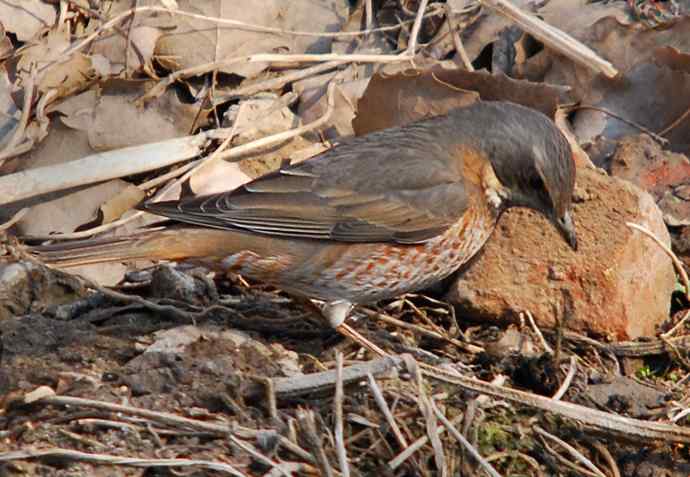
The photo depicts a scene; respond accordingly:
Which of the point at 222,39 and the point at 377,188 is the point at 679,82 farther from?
the point at 222,39

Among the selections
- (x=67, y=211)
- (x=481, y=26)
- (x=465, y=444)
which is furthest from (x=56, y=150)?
(x=465, y=444)

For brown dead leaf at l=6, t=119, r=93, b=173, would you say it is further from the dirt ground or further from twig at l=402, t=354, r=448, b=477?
twig at l=402, t=354, r=448, b=477

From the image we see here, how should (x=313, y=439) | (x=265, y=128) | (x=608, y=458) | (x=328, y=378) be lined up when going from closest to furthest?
(x=313, y=439)
(x=328, y=378)
(x=608, y=458)
(x=265, y=128)

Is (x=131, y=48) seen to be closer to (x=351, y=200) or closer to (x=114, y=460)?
(x=351, y=200)

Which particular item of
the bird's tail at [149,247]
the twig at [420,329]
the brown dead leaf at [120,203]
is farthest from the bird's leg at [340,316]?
the brown dead leaf at [120,203]

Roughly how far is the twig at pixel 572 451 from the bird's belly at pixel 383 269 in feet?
3.52

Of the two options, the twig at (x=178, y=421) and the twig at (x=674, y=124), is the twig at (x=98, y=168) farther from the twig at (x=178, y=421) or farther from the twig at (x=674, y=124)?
the twig at (x=674, y=124)

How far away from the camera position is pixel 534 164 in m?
5.66

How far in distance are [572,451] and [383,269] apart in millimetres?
1342

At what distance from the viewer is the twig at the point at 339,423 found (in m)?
4.43

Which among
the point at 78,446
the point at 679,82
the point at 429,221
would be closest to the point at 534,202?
the point at 429,221

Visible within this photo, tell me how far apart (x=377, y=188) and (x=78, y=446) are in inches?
80.6

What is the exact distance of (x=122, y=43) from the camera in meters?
7.12

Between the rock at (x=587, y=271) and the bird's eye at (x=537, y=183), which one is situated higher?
the bird's eye at (x=537, y=183)
